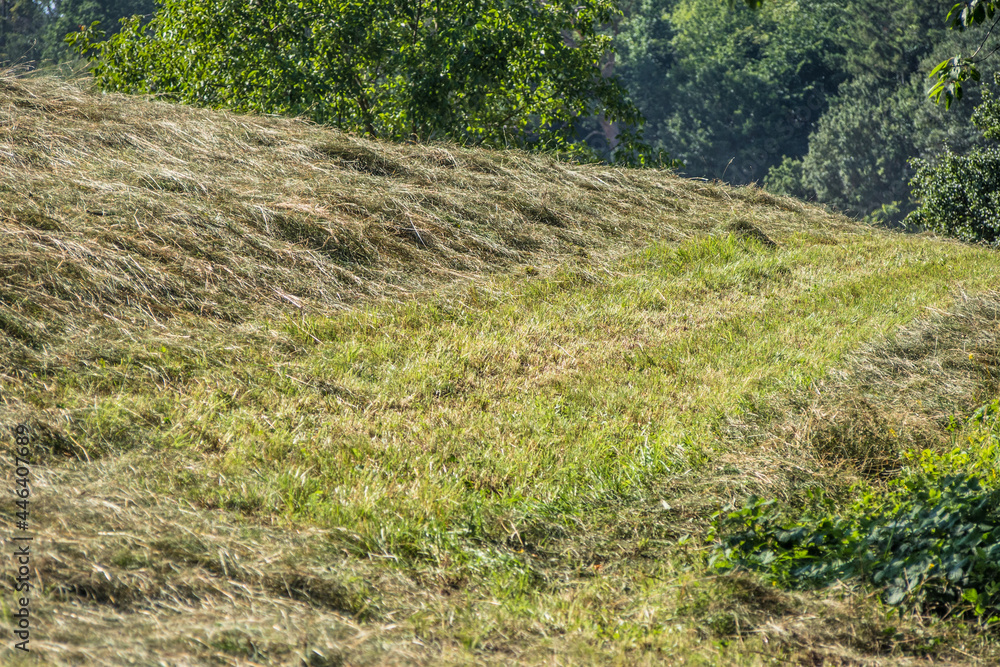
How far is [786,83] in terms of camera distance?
156 feet

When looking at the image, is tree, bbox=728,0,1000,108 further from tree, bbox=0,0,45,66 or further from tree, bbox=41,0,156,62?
tree, bbox=41,0,156,62

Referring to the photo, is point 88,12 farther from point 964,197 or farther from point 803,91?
point 964,197

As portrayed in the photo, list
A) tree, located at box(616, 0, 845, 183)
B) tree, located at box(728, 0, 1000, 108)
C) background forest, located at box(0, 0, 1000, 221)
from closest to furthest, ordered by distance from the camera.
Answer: tree, located at box(728, 0, 1000, 108), background forest, located at box(0, 0, 1000, 221), tree, located at box(616, 0, 845, 183)

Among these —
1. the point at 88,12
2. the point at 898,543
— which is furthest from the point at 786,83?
the point at 898,543

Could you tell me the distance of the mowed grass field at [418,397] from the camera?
9.62 ft

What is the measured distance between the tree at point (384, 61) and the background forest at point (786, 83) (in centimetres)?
1915

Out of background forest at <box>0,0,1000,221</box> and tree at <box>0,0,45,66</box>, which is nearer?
tree at <box>0,0,45,66</box>

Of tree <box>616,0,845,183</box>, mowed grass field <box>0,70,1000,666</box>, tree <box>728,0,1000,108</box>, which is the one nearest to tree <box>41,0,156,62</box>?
tree <box>616,0,845,183</box>

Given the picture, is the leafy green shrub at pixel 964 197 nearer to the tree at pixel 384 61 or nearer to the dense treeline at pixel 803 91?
the tree at pixel 384 61

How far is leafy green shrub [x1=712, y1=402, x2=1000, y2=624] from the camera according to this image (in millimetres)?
3057

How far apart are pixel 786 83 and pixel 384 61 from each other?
39.0 metres

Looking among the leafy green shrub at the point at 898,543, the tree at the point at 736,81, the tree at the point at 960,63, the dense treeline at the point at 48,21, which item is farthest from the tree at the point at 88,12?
the leafy green shrub at the point at 898,543

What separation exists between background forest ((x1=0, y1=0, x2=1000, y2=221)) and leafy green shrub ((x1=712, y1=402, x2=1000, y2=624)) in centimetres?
3023

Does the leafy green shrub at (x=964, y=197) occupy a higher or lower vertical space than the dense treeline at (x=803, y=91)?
lower
